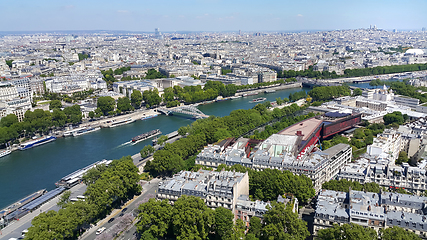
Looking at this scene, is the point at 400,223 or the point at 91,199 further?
the point at 91,199

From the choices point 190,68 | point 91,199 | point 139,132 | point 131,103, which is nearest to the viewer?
point 91,199

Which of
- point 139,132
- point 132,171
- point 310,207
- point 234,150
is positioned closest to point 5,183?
point 132,171

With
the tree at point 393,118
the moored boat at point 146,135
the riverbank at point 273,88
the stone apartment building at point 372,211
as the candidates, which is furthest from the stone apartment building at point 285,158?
the riverbank at point 273,88

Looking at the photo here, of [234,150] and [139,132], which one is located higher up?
[234,150]

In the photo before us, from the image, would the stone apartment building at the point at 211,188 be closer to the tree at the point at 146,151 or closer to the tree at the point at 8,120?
the tree at the point at 146,151

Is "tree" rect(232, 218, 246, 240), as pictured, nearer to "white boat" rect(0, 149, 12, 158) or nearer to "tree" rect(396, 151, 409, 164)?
"tree" rect(396, 151, 409, 164)

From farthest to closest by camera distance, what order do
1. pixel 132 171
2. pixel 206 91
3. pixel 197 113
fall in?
pixel 206 91 → pixel 197 113 → pixel 132 171

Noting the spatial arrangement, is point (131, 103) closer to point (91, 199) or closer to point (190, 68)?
point (190, 68)

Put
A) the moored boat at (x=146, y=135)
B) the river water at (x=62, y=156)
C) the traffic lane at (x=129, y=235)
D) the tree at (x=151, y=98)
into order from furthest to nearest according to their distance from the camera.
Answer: the tree at (x=151, y=98) < the moored boat at (x=146, y=135) < the river water at (x=62, y=156) < the traffic lane at (x=129, y=235)
